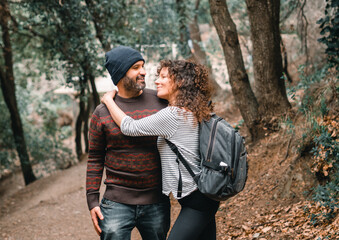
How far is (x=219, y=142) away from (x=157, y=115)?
1.57 feet

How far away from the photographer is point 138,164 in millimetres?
2881

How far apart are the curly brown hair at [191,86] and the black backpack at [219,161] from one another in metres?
0.12

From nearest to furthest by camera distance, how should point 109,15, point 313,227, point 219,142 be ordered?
point 219,142, point 313,227, point 109,15

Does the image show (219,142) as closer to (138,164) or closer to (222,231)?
(138,164)

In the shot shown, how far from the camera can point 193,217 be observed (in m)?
2.62

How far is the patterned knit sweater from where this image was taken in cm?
288

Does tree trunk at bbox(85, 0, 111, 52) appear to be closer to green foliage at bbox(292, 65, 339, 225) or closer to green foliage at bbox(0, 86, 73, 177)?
green foliage at bbox(0, 86, 73, 177)

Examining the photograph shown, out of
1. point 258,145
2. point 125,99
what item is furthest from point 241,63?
point 125,99

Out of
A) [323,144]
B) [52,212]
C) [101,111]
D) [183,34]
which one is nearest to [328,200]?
[323,144]

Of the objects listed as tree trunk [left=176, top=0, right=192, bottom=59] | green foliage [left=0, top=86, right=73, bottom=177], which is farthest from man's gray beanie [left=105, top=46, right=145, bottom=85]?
green foliage [left=0, top=86, right=73, bottom=177]

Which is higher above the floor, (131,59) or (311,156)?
(131,59)

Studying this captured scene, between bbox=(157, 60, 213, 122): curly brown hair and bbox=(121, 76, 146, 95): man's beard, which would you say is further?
bbox=(121, 76, 146, 95): man's beard

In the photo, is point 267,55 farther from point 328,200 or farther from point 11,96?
point 11,96

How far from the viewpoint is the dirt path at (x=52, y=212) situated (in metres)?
6.75
